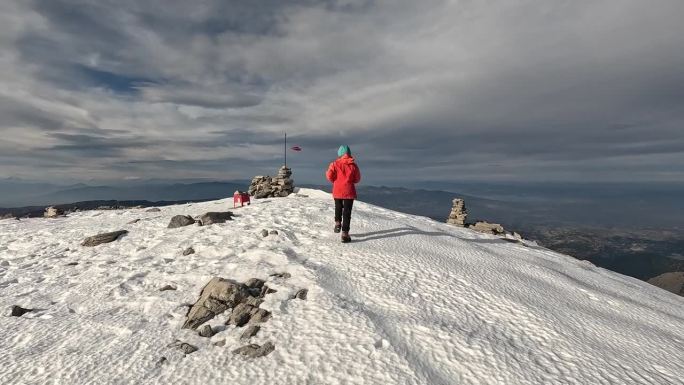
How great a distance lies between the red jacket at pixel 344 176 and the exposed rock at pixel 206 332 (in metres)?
6.62

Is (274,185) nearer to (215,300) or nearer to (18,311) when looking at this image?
(18,311)

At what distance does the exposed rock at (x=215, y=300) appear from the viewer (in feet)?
26.9

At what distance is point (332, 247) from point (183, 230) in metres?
8.43

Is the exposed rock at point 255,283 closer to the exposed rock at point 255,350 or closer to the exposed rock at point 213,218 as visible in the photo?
the exposed rock at point 255,350

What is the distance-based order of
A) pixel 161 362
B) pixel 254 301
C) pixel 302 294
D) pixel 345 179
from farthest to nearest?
pixel 345 179
pixel 302 294
pixel 254 301
pixel 161 362

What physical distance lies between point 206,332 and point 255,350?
1609mm

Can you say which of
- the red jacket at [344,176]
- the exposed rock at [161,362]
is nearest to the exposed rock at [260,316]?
the exposed rock at [161,362]

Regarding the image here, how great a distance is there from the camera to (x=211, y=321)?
26.6 feet

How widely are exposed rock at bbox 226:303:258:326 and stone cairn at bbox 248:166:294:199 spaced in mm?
24551

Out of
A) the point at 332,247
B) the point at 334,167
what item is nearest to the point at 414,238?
the point at 332,247

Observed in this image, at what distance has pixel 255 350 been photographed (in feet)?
22.1

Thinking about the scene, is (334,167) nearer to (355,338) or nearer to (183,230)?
(355,338)

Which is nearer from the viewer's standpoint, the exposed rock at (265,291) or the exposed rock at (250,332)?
the exposed rock at (250,332)

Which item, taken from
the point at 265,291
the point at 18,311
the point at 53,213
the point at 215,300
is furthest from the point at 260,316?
the point at 53,213
